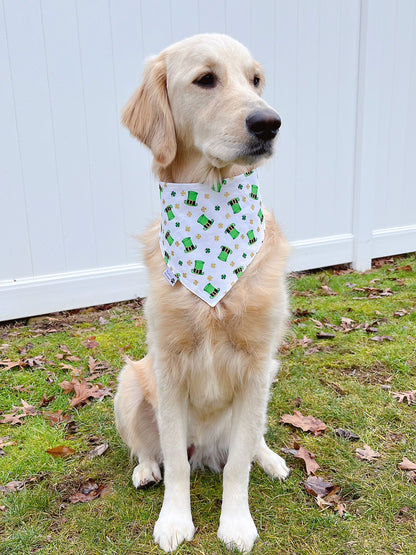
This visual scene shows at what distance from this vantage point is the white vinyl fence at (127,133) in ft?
12.9

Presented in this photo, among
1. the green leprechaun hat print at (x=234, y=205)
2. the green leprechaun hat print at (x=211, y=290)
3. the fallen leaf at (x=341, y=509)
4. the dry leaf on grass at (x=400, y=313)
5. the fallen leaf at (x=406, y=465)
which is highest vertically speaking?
the green leprechaun hat print at (x=234, y=205)

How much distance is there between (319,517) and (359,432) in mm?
663

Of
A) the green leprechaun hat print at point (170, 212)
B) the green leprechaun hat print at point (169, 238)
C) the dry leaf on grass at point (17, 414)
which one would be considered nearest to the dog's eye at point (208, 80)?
the green leprechaun hat print at point (170, 212)

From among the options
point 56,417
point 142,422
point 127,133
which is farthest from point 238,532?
point 127,133

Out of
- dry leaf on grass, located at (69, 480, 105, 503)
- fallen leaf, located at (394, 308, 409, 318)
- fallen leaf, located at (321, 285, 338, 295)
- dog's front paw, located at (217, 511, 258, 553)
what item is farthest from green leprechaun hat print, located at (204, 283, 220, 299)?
fallen leaf, located at (321, 285, 338, 295)

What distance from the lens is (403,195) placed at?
5.97 metres

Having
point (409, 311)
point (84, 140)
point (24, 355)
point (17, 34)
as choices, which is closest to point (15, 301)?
point (24, 355)

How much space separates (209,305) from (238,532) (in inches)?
33.6

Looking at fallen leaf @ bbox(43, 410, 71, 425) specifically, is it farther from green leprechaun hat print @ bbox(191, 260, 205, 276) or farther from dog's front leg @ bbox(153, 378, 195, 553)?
green leprechaun hat print @ bbox(191, 260, 205, 276)

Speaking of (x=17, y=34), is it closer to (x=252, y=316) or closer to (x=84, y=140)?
(x=84, y=140)

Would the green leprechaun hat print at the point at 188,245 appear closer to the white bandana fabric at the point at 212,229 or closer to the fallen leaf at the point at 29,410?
the white bandana fabric at the point at 212,229

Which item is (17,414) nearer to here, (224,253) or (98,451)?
(98,451)

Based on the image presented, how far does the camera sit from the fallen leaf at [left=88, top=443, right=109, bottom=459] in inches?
90.5

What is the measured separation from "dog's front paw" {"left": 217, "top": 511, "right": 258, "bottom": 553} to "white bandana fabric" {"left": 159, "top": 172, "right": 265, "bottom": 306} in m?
0.90
